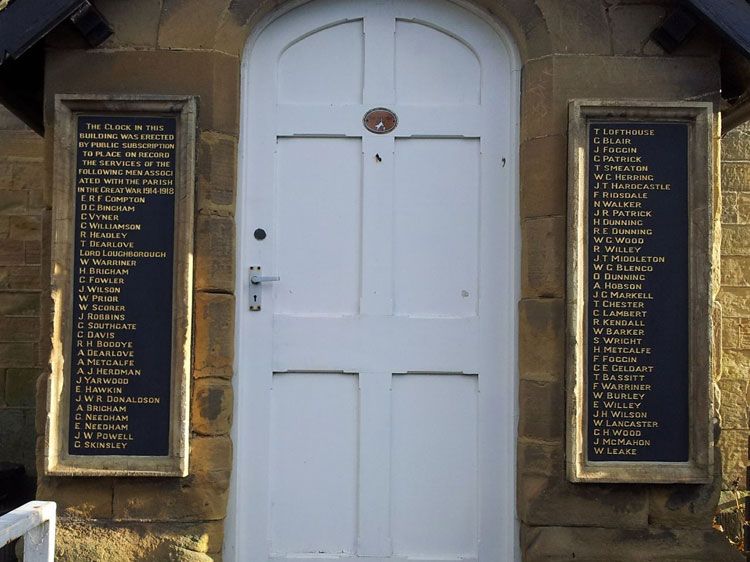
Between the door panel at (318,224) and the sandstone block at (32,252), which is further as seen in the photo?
the sandstone block at (32,252)

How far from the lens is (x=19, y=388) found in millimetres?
5473

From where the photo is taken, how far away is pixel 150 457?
13.0 ft

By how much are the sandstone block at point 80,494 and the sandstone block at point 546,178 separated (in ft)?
7.46

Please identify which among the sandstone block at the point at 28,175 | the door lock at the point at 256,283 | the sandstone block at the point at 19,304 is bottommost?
the sandstone block at the point at 19,304

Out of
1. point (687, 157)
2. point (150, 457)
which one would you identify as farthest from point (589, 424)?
point (150, 457)

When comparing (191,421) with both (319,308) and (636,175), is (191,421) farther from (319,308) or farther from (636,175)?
(636,175)

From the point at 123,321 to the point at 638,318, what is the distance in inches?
90.4

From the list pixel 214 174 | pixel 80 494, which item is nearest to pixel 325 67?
pixel 214 174

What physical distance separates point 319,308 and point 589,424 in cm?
134

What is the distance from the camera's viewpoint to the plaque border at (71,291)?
3.92 m

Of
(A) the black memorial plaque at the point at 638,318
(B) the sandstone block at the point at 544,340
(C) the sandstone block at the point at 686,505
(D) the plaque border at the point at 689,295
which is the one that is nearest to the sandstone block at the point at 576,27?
(D) the plaque border at the point at 689,295

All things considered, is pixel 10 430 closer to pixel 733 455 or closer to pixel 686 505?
pixel 686 505

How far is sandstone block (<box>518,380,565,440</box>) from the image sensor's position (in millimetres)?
3961

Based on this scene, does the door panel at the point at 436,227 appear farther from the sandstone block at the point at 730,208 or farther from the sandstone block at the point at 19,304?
the sandstone block at the point at 19,304
